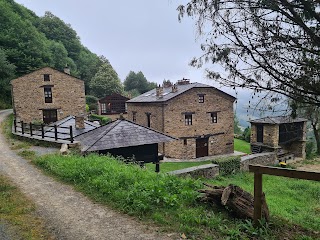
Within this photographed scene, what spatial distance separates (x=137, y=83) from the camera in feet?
210

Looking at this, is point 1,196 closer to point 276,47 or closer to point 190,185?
point 190,185

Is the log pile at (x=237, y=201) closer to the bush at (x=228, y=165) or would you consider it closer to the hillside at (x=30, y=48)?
the bush at (x=228, y=165)

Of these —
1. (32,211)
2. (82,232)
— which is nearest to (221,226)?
A: (82,232)

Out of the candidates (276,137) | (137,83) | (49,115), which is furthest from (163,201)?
(137,83)

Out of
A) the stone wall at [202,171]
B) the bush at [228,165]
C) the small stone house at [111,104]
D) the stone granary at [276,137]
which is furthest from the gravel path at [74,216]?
the small stone house at [111,104]

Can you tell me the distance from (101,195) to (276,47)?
5.40 metres

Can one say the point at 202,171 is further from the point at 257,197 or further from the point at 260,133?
the point at 260,133


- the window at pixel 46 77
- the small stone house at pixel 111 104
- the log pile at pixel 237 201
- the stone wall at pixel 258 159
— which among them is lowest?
the stone wall at pixel 258 159

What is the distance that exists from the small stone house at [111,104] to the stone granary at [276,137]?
22.7m

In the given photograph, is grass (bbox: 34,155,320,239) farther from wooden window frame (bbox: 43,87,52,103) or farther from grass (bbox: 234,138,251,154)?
grass (bbox: 234,138,251,154)

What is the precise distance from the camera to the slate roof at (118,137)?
14.0 meters

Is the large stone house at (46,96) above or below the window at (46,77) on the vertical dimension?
below

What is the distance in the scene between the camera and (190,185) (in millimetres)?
7324

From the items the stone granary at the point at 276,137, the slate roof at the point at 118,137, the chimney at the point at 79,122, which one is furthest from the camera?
the stone granary at the point at 276,137
